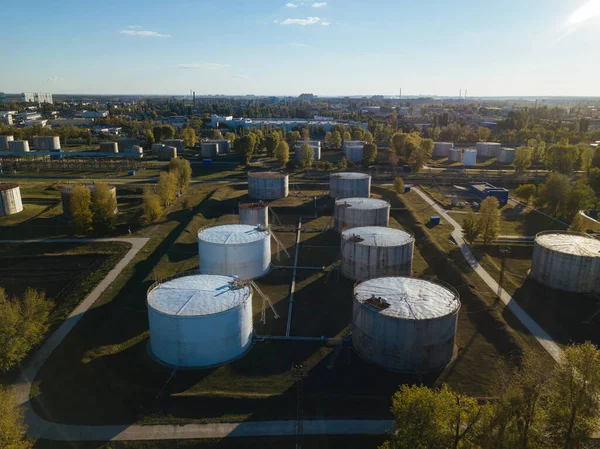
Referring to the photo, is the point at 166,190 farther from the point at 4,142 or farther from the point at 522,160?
the point at 4,142

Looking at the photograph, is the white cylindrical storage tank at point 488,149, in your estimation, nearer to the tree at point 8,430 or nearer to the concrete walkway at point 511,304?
the concrete walkway at point 511,304

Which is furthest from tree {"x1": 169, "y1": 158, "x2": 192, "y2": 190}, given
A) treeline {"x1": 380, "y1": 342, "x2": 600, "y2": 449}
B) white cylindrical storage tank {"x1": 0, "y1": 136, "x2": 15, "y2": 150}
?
white cylindrical storage tank {"x1": 0, "y1": 136, "x2": 15, "y2": 150}

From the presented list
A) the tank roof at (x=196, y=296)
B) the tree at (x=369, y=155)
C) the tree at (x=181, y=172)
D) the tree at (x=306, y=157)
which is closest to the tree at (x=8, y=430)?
the tank roof at (x=196, y=296)

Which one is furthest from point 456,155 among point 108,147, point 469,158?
point 108,147

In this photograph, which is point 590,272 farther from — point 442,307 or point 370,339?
point 370,339

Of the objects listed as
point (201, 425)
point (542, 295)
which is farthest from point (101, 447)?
point (542, 295)
